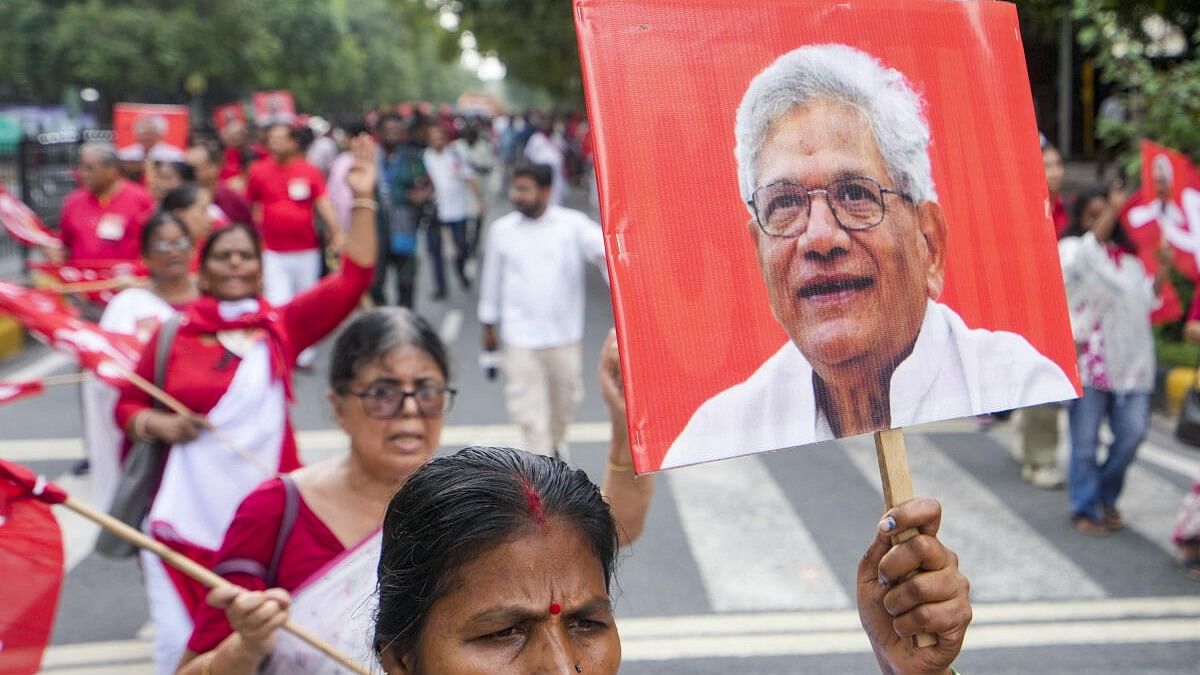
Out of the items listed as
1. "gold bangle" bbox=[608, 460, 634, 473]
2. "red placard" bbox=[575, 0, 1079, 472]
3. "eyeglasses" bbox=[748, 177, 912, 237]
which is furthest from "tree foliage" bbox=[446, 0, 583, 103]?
"eyeglasses" bbox=[748, 177, 912, 237]

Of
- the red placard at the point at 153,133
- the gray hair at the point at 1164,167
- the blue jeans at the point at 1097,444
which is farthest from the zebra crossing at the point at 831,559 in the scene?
the red placard at the point at 153,133

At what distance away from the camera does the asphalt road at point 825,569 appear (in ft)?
15.9

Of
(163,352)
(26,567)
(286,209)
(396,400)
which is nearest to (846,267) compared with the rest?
(396,400)

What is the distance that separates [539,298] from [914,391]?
16.5 ft

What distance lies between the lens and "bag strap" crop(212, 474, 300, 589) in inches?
99.3

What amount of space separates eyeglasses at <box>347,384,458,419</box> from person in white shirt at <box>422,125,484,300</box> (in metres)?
10.7

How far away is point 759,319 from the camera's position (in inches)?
66.9

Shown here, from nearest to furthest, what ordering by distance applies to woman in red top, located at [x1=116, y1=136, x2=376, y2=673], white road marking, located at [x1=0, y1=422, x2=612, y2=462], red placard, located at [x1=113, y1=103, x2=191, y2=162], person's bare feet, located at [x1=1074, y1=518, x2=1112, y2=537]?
woman in red top, located at [x1=116, y1=136, x2=376, y2=673], person's bare feet, located at [x1=1074, y1=518, x2=1112, y2=537], white road marking, located at [x1=0, y1=422, x2=612, y2=462], red placard, located at [x1=113, y1=103, x2=191, y2=162]

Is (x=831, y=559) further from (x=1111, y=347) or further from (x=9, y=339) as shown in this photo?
(x=9, y=339)

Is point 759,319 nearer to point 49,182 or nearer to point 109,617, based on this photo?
point 109,617

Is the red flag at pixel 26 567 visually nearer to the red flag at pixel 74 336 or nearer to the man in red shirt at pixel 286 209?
the red flag at pixel 74 336

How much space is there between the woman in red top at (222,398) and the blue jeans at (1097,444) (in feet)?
12.6

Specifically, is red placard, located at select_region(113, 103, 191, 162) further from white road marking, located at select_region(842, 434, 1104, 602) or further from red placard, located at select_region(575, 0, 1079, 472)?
red placard, located at select_region(575, 0, 1079, 472)

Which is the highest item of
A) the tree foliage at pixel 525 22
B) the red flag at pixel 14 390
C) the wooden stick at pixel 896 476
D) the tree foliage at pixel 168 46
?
the tree foliage at pixel 168 46
